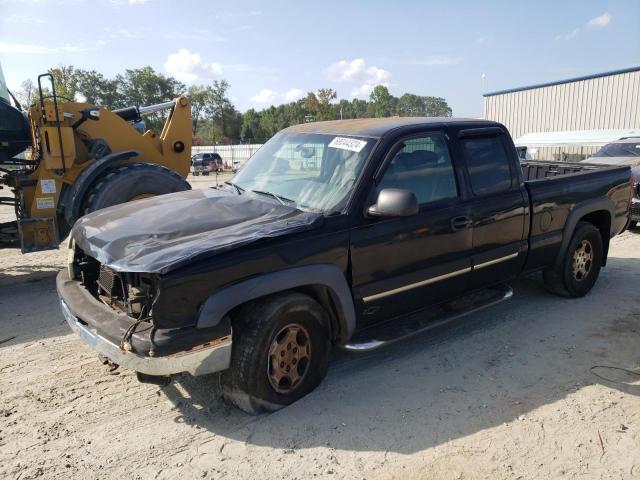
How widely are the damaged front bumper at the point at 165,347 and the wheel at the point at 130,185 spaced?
11.7 ft

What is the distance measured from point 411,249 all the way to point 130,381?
2.35 metres

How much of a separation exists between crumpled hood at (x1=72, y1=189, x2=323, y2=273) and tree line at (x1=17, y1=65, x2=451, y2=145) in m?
50.9

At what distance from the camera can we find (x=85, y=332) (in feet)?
10.9

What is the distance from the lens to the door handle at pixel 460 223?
160 inches

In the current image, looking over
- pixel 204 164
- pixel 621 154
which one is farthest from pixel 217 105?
pixel 621 154

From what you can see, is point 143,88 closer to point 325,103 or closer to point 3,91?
point 325,103

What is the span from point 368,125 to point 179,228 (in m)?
1.78

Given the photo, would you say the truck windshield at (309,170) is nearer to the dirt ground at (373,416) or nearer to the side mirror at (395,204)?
the side mirror at (395,204)

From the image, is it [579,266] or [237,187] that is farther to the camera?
[579,266]

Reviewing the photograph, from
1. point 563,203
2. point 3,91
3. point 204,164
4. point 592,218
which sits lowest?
point 204,164

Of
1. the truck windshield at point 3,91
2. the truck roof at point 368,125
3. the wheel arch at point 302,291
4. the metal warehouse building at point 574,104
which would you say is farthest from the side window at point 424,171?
the metal warehouse building at point 574,104

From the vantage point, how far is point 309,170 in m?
4.00

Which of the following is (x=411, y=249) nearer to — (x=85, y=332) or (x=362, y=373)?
(x=362, y=373)

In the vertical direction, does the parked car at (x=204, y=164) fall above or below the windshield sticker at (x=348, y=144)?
below
